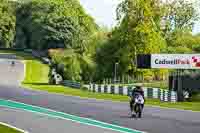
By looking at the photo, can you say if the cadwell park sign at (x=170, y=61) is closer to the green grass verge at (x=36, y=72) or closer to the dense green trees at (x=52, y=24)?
the green grass verge at (x=36, y=72)

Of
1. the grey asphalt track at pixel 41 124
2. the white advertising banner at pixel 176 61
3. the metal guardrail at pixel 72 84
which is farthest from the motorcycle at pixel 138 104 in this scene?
the metal guardrail at pixel 72 84

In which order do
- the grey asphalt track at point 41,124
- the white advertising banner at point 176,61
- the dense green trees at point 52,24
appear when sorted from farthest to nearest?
the dense green trees at point 52,24 < the white advertising banner at point 176,61 < the grey asphalt track at point 41,124

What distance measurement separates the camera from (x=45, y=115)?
27.2 meters

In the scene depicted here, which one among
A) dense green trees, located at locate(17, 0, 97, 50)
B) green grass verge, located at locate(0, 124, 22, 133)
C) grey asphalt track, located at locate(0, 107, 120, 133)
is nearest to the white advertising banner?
grey asphalt track, located at locate(0, 107, 120, 133)

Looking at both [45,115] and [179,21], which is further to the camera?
[179,21]

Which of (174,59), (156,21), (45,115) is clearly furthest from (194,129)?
(156,21)

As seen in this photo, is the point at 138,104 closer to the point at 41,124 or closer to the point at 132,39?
the point at 41,124

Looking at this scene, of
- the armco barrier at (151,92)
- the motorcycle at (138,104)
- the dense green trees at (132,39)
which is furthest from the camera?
the dense green trees at (132,39)

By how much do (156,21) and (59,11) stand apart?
152 feet

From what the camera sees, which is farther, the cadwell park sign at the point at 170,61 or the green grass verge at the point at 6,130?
the cadwell park sign at the point at 170,61

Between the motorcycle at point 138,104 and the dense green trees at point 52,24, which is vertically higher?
the dense green trees at point 52,24

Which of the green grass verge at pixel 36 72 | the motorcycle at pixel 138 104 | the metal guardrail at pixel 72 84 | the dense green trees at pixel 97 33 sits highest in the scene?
the dense green trees at pixel 97 33

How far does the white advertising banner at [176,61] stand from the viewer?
51.8m

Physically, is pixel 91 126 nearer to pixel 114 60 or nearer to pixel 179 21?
pixel 114 60
